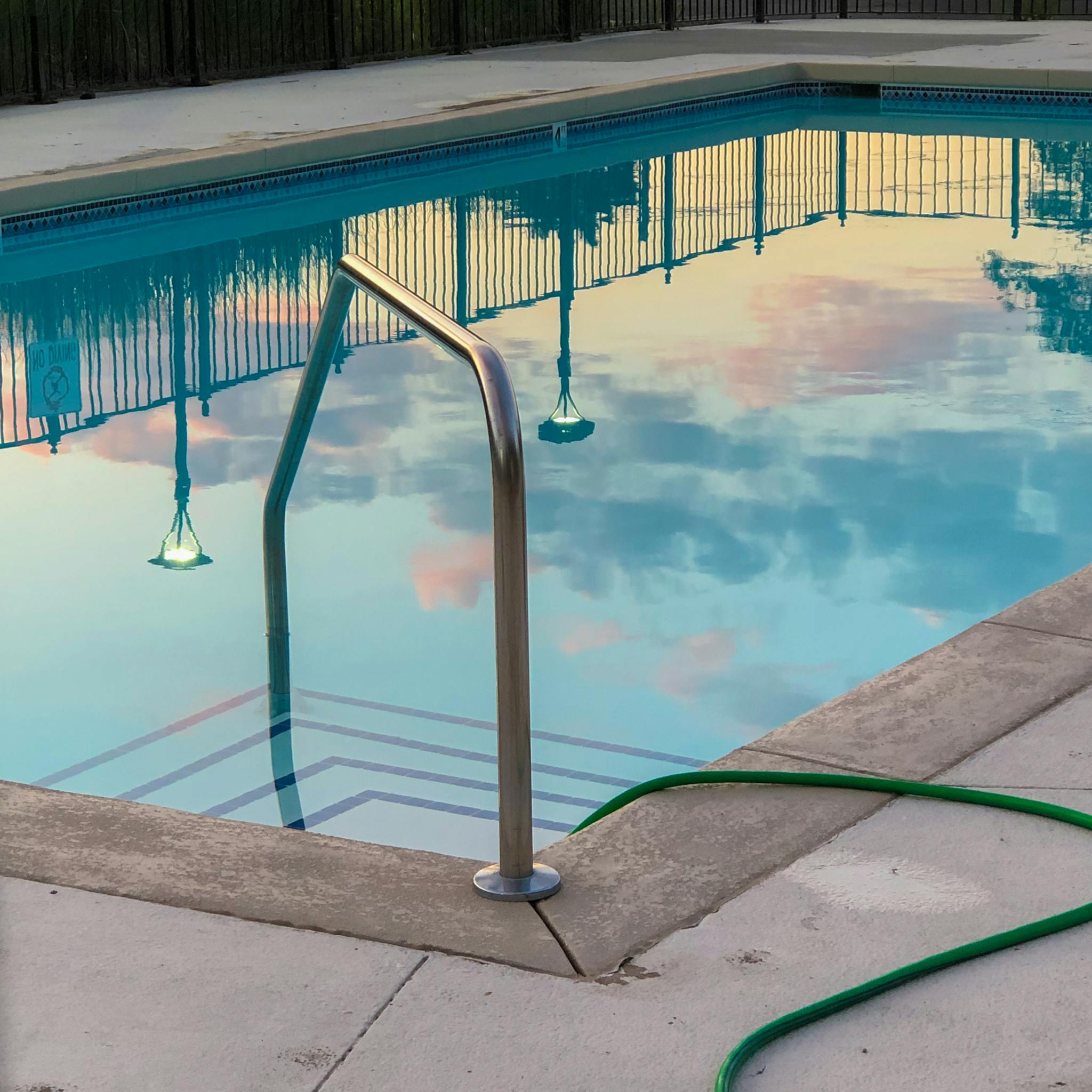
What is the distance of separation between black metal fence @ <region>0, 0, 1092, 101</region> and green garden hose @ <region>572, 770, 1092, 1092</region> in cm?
1135

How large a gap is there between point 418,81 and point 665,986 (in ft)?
42.1

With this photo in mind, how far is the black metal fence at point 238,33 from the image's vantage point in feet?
43.2

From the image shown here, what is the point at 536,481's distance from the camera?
244 inches

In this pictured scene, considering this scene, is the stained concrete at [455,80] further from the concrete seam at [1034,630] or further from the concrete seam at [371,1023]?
the concrete seam at [371,1023]

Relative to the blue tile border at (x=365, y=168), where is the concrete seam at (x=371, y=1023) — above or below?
below

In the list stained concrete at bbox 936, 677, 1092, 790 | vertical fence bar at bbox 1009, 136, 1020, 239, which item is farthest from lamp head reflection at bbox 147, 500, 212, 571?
vertical fence bar at bbox 1009, 136, 1020, 239

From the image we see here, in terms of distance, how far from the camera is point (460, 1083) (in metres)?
2.11

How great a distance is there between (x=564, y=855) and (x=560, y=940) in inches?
11.1

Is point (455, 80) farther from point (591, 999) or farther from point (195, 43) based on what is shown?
point (591, 999)

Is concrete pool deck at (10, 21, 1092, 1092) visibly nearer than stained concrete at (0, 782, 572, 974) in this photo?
Yes

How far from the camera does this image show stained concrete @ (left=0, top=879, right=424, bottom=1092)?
2.14 metres

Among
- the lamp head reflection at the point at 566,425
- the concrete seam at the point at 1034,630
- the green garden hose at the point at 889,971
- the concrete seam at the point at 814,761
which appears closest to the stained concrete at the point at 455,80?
the lamp head reflection at the point at 566,425

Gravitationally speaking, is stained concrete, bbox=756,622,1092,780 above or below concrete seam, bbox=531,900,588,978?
above

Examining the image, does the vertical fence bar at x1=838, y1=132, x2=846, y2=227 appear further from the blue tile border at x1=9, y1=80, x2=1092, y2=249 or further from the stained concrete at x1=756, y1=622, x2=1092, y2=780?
the stained concrete at x1=756, y1=622, x2=1092, y2=780
